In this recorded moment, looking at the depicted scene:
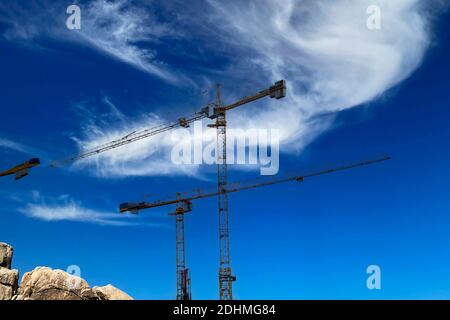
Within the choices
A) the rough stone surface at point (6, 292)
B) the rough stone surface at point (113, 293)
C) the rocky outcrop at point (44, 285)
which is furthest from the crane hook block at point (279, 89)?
the rough stone surface at point (6, 292)

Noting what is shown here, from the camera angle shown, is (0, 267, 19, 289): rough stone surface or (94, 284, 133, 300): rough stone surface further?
(94, 284, 133, 300): rough stone surface

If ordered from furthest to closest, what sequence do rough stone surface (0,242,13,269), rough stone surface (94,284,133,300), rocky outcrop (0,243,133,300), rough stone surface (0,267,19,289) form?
rough stone surface (94,284,133,300) < rocky outcrop (0,243,133,300) < rough stone surface (0,242,13,269) < rough stone surface (0,267,19,289)

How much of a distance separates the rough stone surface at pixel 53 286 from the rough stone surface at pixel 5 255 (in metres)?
5.00

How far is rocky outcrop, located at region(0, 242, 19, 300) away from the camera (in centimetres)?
7788

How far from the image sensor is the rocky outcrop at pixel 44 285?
264 ft

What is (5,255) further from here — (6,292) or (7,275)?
(6,292)

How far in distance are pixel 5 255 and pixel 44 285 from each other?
8.74 m

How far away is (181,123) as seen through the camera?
553ft

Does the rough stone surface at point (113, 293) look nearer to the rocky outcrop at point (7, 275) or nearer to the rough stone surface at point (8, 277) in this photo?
the rocky outcrop at point (7, 275)

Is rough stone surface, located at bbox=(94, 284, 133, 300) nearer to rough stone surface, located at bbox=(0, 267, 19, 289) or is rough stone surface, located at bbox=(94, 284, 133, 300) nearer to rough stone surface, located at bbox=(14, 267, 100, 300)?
rough stone surface, located at bbox=(14, 267, 100, 300)

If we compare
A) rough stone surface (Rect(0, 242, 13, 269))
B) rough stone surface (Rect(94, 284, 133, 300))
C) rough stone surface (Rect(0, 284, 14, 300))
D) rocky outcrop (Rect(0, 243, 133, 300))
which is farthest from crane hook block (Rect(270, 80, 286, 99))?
Result: rough stone surface (Rect(0, 284, 14, 300))

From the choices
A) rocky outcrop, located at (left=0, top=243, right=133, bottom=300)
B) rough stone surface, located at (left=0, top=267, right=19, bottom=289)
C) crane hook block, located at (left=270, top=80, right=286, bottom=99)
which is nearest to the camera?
rough stone surface, located at (left=0, top=267, right=19, bottom=289)
